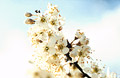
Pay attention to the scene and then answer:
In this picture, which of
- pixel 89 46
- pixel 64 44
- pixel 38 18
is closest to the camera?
pixel 64 44

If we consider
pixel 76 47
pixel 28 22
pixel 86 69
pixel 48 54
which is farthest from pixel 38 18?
pixel 86 69

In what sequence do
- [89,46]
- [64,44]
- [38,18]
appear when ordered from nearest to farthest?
[64,44] < [89,46] < [38,18]

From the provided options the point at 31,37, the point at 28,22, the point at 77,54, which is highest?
the point at 28,22

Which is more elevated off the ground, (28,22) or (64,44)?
(28,22)

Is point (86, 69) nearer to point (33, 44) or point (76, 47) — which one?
point (76, 47)

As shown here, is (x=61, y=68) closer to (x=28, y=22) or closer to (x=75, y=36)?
(x=75, y=36)

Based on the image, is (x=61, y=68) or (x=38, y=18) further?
(x=38, y=18)

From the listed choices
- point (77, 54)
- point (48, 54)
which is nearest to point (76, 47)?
point (77, 54)
